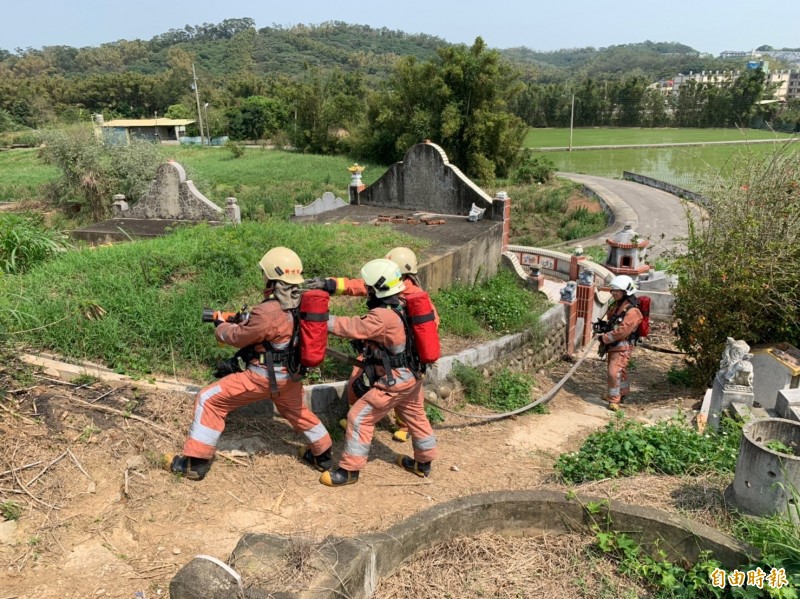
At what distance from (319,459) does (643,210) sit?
97.4ft

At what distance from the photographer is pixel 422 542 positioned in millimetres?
3975

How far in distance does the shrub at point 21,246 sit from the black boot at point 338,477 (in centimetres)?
553

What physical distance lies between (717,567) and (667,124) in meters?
80.7

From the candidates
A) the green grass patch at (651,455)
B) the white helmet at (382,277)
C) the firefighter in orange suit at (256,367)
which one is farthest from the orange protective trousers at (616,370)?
the firefighter in orange suit at (256,367)

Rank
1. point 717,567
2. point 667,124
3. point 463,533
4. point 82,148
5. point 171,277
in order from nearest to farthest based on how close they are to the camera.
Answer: point 717,567
point 463,533
point 171,277
point 82,148
point 667,124

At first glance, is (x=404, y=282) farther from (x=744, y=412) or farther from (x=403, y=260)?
(x=744, y=412)

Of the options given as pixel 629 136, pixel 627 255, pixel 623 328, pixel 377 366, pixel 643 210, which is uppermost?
pixel 629 136

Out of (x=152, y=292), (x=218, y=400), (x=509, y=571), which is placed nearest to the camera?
(x=509, y=571)

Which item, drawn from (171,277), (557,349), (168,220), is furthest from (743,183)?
(168,220)

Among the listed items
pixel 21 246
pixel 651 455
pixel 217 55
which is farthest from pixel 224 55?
pixel 651 455

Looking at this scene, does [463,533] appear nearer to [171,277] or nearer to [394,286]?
[394,286]

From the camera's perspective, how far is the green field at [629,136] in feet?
191

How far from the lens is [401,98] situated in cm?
3691

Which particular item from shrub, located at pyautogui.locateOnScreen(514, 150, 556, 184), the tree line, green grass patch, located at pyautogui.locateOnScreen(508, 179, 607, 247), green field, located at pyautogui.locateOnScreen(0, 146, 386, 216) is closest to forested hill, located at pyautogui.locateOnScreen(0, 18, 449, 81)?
the tree line
